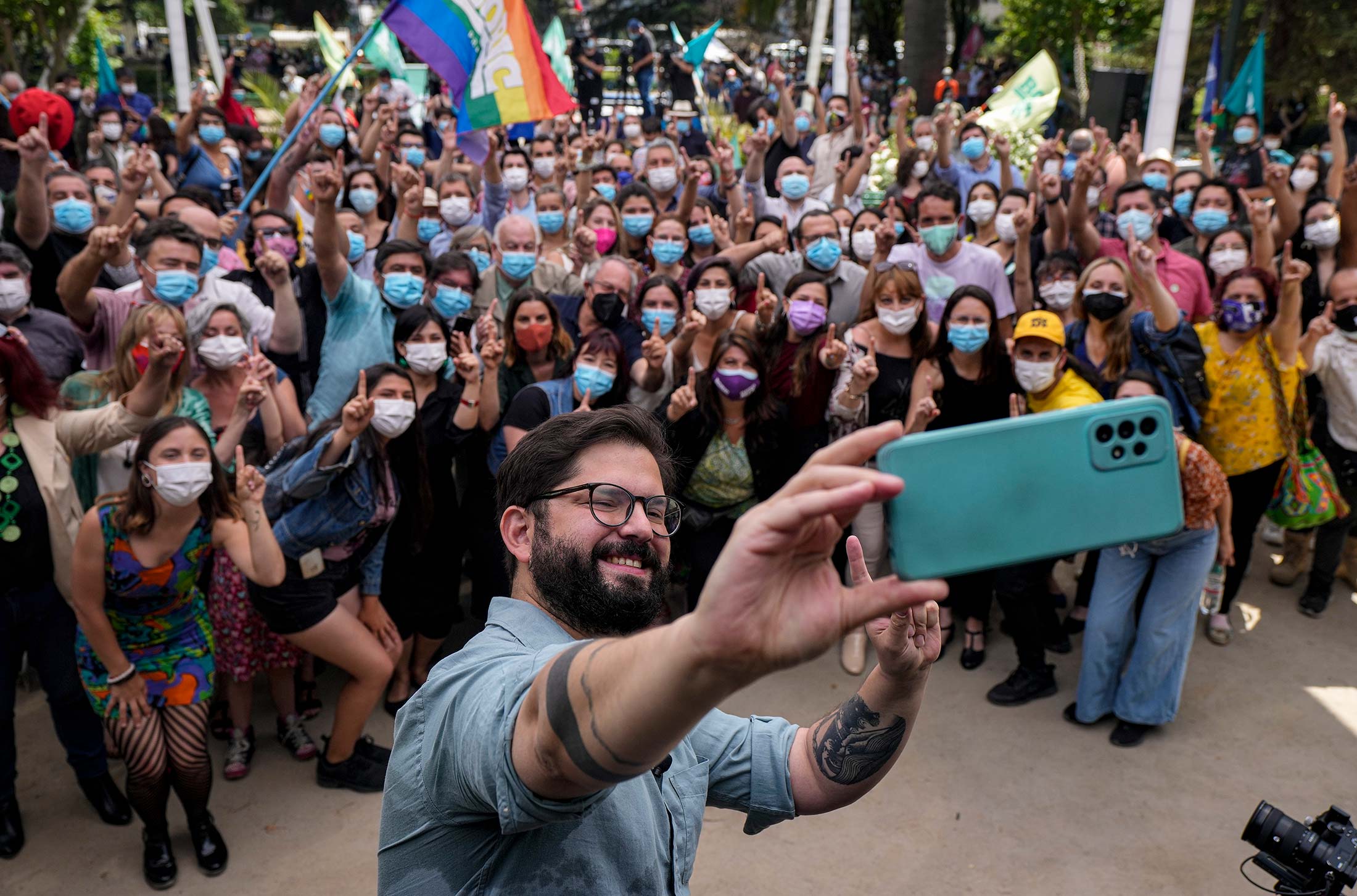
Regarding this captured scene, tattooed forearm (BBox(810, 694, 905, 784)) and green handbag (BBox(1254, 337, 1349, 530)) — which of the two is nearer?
tattooed forearm (BBox(810, 694, 905, 784))

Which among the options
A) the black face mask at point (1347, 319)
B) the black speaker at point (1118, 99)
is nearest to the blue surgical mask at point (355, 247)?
the black face mask at point (1347, 319)

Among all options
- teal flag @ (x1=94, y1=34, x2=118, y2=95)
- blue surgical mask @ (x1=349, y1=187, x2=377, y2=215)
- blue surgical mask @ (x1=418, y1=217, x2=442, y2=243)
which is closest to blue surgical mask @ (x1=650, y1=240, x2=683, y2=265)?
blue surgical mask @ (x1=418, y1=217, x2=442, y2=243)

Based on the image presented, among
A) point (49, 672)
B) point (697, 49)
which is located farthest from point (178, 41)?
point (49, 672)

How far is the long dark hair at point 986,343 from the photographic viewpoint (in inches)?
198

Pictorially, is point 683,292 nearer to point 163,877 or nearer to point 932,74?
point 163,877

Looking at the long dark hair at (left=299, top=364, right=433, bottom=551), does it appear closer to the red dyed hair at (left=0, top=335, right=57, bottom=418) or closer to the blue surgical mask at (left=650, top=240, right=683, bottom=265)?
the red dyed hair at (left=0, top=335, right=57, bottom=418)

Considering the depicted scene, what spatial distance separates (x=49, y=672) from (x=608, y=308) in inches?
110

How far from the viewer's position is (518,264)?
5.94 m

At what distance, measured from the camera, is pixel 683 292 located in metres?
5.88

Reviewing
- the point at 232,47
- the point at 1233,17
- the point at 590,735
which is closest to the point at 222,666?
the point at 590,735

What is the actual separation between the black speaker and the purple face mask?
8.47 m

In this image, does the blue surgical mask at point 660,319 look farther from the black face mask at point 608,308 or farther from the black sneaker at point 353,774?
the black sneaker at point 353,774

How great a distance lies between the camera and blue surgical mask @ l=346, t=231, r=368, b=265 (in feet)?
20.0

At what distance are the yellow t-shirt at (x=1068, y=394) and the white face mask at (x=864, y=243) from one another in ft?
6.44
